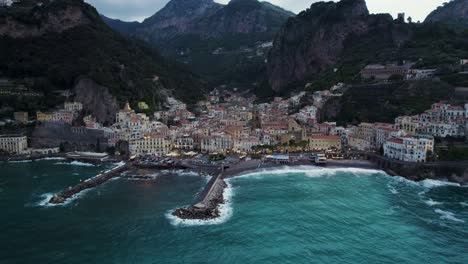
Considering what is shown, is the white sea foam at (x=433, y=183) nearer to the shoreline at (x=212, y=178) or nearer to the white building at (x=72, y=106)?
the shoreline at (x=212, y=178)

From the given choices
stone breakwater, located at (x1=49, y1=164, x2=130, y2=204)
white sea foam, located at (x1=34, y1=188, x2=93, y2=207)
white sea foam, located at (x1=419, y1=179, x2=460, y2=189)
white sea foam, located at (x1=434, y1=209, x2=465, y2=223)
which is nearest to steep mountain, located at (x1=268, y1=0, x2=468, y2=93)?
white sea foam, located at (x1=419, y1=179, x2=460, y2=189)

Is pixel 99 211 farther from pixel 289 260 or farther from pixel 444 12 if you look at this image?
pixel 444 12

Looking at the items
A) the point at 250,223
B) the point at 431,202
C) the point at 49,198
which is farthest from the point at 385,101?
the point at 49,198

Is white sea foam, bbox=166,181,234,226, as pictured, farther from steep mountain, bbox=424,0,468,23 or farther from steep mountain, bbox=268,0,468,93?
steep mountain, bbox=424,0,468,23

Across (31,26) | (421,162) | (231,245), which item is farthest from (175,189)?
(31,26)

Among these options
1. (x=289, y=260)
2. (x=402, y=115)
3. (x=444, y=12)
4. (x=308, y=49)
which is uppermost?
(x=444, y=12)

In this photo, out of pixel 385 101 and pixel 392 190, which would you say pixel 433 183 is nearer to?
pixel 392 190
